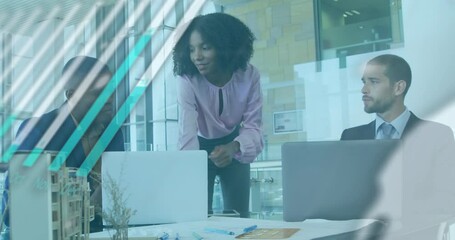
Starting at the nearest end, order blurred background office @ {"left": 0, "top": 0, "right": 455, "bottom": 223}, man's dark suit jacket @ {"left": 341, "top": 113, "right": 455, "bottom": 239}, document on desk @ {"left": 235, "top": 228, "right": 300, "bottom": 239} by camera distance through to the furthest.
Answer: document on desk @ {"left": 235, "top": 228, "right": 300, "bottom": 239}, man's dark suit jacket @ {"left": 341, "top": 113, "right": 455, "bottom": 239}, blurred background office @ {"left": 0, "top": 0, "right": 455, "bottom": 223}

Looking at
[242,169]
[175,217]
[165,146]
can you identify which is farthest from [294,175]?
[165,146]

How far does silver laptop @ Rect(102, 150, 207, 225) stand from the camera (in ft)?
4.86

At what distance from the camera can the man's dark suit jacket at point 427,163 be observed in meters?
1.97

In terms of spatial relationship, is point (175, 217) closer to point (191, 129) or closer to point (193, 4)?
point (191, 129)

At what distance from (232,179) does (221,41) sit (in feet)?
2.78

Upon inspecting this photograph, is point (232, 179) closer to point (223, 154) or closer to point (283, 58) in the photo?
point (223, 154)

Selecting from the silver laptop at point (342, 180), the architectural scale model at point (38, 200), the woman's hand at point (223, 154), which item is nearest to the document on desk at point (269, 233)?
the silver laptop at point (342, 180)

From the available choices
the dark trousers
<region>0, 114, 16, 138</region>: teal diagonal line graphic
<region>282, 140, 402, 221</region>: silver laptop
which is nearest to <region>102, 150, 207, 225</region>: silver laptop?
<region>282, 140, 402, 221</region>: silver laptop

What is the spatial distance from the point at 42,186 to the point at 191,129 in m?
2.41

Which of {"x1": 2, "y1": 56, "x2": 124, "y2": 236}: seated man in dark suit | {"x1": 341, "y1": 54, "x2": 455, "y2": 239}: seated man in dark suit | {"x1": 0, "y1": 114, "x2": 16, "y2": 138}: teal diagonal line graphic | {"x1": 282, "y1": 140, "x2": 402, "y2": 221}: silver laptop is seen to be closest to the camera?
{"x1": 282, "y1": 140, "x2": 402, "y2": 221}: silver laptop

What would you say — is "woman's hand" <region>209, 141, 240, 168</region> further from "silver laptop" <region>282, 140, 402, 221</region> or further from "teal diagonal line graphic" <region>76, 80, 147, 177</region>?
"silver laptop" <region>282, 140, 402, 221</region>

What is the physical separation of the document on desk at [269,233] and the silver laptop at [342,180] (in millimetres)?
251

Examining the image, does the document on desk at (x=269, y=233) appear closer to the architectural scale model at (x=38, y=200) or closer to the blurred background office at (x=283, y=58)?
the architectural scale model at (x=38, y=200)

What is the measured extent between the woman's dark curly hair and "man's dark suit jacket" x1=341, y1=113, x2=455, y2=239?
0.83m
